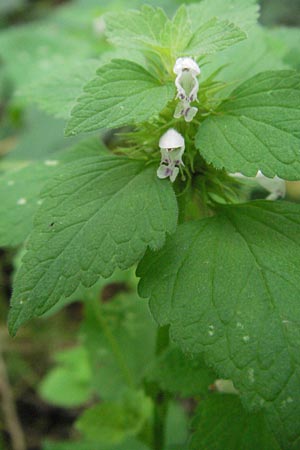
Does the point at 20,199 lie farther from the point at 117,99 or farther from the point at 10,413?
the point at 10,413

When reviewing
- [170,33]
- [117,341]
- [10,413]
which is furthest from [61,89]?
[10,413]

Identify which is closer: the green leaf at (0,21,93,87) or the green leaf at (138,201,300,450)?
the green leaf at (138,201,300,450)

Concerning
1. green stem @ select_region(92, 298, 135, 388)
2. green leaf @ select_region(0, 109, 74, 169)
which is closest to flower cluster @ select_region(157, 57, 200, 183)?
green stem @ select_region(92, 298, 135, 388)

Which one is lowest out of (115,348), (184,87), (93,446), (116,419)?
(93,446)

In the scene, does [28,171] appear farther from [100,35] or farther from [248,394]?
[100,35]

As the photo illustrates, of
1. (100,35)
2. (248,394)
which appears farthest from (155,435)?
(100,35)

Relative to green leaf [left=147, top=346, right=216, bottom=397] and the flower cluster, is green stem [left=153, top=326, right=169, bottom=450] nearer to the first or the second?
green leaf [left=147, top=346, right=216, bottom=397]
